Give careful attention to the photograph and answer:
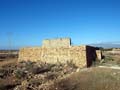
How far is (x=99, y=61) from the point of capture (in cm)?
2036

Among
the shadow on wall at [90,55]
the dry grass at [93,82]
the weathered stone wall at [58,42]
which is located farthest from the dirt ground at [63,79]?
the weathered stone wall at [58,42]

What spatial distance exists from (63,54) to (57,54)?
859mm

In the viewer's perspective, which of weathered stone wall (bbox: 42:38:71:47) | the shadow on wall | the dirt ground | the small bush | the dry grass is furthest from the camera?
weathered stone wall (bbox: 42:38:71:47)

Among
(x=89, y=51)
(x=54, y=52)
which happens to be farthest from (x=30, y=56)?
(x=89, y=51)

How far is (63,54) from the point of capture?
68.9 feet

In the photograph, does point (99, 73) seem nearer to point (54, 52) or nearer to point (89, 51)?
point (89, 51)

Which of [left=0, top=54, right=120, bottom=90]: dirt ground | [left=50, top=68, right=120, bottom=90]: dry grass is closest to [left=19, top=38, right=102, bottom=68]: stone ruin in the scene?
[left=0, top=54, right=120, bottom=90]: dirt ground

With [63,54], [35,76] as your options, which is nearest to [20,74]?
[35,76]

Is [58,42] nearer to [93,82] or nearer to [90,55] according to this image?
[90,55]

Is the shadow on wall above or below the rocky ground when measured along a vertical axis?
above

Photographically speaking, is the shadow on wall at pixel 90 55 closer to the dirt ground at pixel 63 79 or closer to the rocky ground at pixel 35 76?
the dirt ground at pixel 63 79

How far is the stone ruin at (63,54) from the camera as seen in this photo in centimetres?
1941

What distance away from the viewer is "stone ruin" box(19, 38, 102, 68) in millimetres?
19406

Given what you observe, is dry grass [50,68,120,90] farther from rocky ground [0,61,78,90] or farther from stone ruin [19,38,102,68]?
stone ruin [19,38,102,68]
